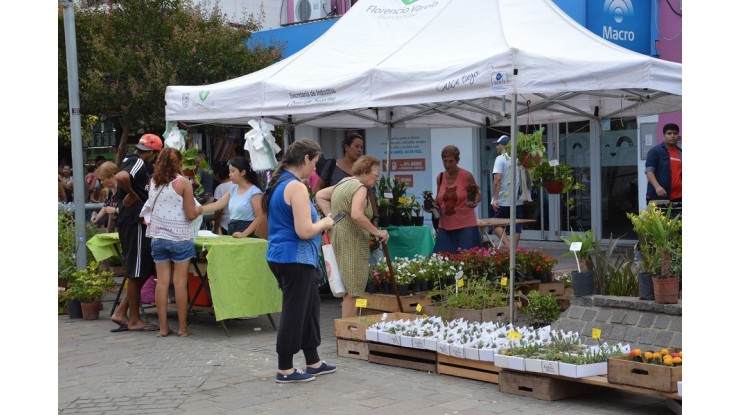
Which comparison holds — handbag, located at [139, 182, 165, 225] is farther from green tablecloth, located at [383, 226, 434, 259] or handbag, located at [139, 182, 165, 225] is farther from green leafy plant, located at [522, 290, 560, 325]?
green leafy plant, located at [522, 290, 560, 325]

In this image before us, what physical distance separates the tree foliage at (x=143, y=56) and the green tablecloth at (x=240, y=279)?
8.49 m

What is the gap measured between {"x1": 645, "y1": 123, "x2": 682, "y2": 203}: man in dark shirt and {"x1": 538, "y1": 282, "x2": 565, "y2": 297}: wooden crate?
2.07 meters

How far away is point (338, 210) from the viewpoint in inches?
324

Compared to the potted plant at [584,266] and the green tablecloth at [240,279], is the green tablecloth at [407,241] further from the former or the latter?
the potted plant at [584,266]

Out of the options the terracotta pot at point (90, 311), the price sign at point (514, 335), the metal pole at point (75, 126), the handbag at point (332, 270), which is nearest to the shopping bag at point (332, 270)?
the handbag at point (332, 270)

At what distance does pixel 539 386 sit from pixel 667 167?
5555 millimetres

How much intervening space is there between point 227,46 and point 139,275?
9593mm

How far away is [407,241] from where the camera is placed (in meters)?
10.8

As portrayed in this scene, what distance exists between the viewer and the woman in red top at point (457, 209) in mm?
10508

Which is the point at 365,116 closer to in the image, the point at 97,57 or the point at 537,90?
the point at 537,90

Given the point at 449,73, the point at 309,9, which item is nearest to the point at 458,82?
the point at 449,73

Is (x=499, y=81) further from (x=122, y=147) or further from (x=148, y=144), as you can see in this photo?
(x=122, y=147)

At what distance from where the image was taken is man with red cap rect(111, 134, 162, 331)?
30.3ft

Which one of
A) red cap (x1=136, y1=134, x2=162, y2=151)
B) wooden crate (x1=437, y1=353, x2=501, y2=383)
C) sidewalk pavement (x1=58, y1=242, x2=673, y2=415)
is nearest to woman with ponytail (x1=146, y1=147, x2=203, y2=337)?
red cap (x1=136, y1=134, x2=162, y2=151)
